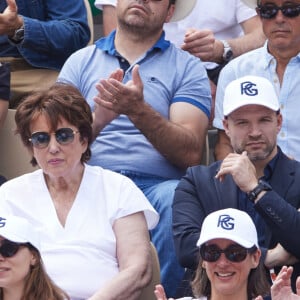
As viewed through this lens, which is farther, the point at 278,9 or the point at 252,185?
the point at 278,9

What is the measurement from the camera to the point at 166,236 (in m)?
5.52

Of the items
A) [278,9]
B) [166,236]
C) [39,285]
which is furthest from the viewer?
[278,9]

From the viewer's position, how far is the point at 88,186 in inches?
209

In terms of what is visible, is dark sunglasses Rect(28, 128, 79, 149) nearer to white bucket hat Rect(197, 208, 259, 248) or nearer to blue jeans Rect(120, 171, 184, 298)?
blue jeans Rect(120, 171, 184, 298)

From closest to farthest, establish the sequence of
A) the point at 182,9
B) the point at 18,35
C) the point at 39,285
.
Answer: the point at 39,285, the point at 18,35, the point at 182,9

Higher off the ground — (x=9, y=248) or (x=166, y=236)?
(x=9, y=248)

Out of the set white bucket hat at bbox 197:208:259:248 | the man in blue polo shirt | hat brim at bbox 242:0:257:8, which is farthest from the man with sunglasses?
white bucket hat at bbox 197:208:259:248

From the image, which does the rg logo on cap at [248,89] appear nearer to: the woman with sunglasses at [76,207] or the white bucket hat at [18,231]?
the woman with sunglasses at [76,207]

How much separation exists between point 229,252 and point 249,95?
100 centimetres

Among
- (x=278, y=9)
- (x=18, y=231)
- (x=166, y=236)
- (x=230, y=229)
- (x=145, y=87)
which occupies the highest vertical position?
(x=278, y=9)

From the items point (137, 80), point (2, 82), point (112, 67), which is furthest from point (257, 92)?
point (2, 82)

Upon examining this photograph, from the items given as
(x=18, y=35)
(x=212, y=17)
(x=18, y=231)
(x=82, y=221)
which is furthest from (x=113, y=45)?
(x=18, y=231)

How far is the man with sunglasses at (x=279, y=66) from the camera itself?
19.3 ft

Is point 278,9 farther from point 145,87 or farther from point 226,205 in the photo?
point 226,205
